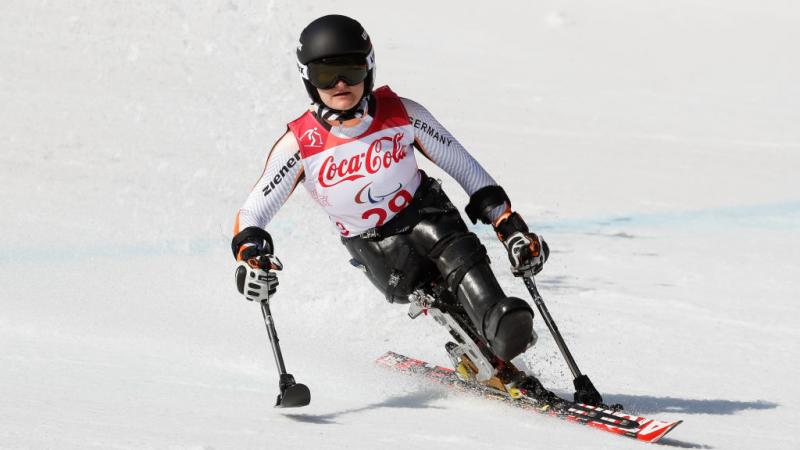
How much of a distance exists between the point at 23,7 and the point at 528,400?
1758 cm

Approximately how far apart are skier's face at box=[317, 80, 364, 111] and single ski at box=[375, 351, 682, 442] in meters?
1.58

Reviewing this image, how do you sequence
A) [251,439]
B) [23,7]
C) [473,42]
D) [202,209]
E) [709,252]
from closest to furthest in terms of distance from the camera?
[251,439], [709,252], [202,209], [23,7], [473,42]

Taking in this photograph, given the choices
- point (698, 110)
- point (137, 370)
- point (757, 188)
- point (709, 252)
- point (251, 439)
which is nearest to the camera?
point (251, 439)

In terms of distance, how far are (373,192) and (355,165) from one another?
0.16m

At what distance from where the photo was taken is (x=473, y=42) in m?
23.1

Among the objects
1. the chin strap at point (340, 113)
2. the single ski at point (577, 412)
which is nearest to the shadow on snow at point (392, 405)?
the single ski at point (577, 412)

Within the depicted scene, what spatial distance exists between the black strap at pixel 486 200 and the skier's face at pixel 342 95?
794 millimetres

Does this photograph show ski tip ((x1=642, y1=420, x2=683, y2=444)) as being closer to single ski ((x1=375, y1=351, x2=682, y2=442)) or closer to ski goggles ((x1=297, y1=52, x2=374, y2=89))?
single ski ((x1=375, y1=351, x2=682, y2=442))

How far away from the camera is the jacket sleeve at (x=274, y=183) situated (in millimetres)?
5406

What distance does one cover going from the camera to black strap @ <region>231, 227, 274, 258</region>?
5.27 meters

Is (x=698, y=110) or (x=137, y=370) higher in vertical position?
(x=698, y=110)

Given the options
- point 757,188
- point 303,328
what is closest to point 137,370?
point 303,328

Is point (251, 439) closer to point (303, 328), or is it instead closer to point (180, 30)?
point (303, 328)

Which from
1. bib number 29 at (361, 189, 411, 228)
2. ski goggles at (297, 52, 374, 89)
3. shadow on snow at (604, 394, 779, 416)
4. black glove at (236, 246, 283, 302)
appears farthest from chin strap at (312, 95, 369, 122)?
shadow on snow at (604, 394, 779, 416)
